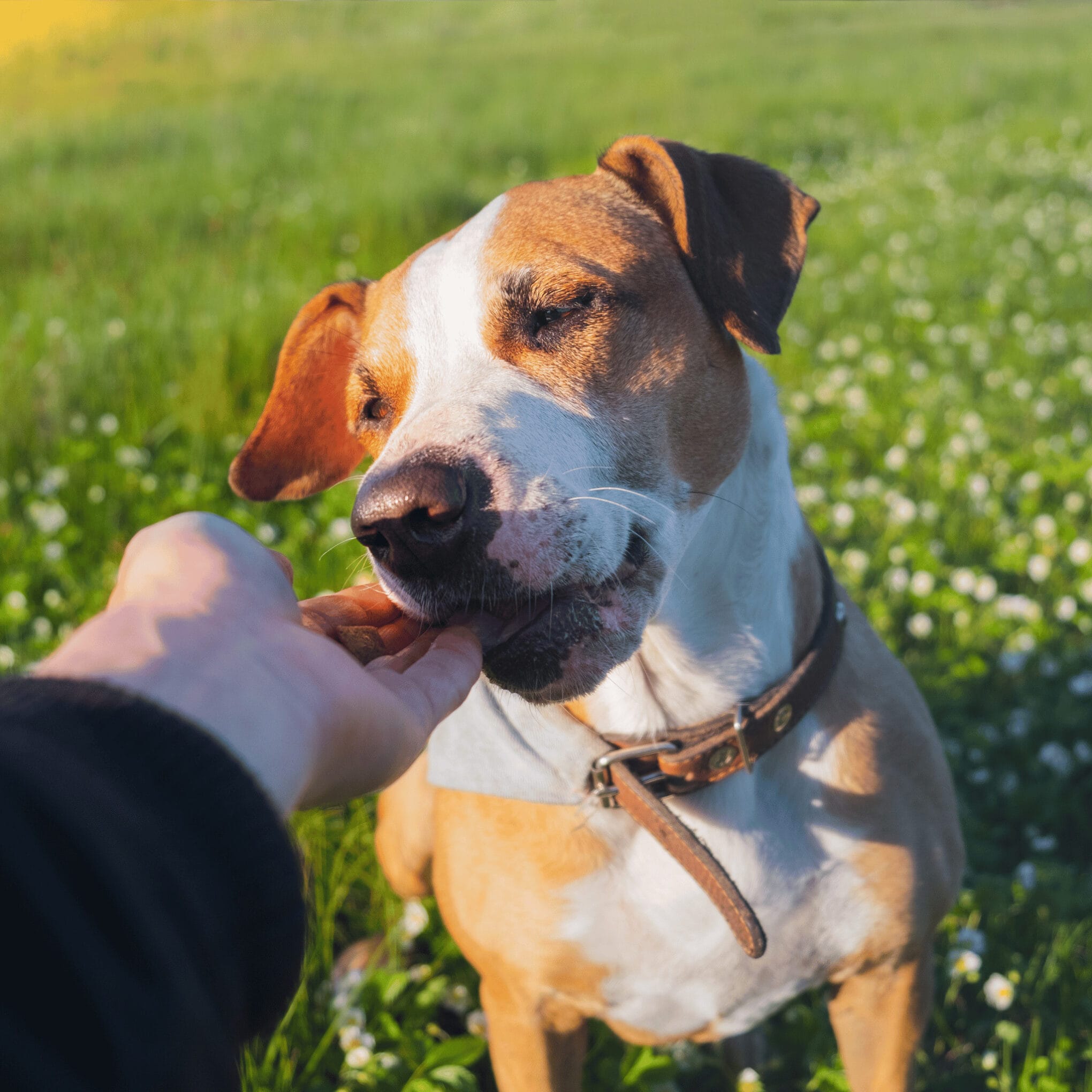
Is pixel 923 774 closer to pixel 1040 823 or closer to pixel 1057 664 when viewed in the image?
pixel 1040 823

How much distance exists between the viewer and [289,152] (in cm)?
1074

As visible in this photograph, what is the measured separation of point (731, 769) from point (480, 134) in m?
11.1

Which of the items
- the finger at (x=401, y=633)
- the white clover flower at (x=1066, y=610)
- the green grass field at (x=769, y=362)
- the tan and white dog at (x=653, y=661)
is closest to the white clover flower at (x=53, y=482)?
the green grass field at (x=769, y=362)

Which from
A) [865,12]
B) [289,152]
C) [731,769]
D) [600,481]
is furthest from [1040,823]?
[865,12]

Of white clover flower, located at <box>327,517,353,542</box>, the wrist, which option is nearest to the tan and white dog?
the wrist

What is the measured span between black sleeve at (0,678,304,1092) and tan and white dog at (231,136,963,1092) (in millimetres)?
844

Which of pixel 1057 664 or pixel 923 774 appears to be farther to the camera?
pixel 1057 664

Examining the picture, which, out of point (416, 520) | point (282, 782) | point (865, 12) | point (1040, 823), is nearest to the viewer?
point (282, 782)

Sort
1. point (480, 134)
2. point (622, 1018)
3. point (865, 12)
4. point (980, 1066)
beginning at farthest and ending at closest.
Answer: point (865, 12)
point (480, 134)
point (980, 1066)
point (622, 1018)

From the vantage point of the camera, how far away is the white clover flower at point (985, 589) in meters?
4.12

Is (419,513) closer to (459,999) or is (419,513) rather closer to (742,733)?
(742,733)

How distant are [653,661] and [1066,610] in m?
2.51

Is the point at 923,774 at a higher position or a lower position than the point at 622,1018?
Result: higher

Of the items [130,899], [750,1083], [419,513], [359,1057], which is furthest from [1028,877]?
[130,899]
